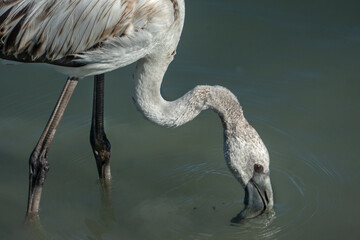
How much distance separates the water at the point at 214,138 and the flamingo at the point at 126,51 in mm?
506

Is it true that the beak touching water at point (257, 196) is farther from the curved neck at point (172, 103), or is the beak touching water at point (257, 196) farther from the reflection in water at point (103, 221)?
the reflection in water at point (103, 221)

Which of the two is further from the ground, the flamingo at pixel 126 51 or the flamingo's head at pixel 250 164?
the flamingo at pixel 126 51

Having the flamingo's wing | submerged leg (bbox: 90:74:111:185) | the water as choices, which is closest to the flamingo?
the flamingo's wing

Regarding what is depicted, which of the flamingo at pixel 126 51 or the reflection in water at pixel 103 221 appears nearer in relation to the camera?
the flamingo at pixel 126 51

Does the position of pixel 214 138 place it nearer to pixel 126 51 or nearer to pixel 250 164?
pixel 250 164

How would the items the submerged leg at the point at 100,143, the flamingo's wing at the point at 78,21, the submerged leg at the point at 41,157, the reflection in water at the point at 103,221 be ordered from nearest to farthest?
the flamingo's wing at the point at 78,21 < the submerged leg at the point at 41,157 < the reflection in water at the point at 103,221 < the submerged leg at the point at 100,143

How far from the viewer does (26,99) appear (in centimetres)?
868

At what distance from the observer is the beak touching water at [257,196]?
662 centimetres

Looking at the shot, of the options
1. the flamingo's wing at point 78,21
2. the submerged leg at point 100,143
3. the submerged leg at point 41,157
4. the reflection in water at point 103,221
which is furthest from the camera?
the submerged leg at point 100,143

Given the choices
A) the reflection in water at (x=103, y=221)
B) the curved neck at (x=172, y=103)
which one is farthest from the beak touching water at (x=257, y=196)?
the reflection in water at (x=103, y=221)

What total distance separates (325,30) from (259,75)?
1.41 meters

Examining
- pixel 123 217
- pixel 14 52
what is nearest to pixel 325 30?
pixel 123 217

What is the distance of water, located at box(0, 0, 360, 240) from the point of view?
697 cm

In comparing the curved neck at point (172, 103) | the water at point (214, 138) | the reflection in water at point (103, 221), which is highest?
the curved neck at point (172, 103)
